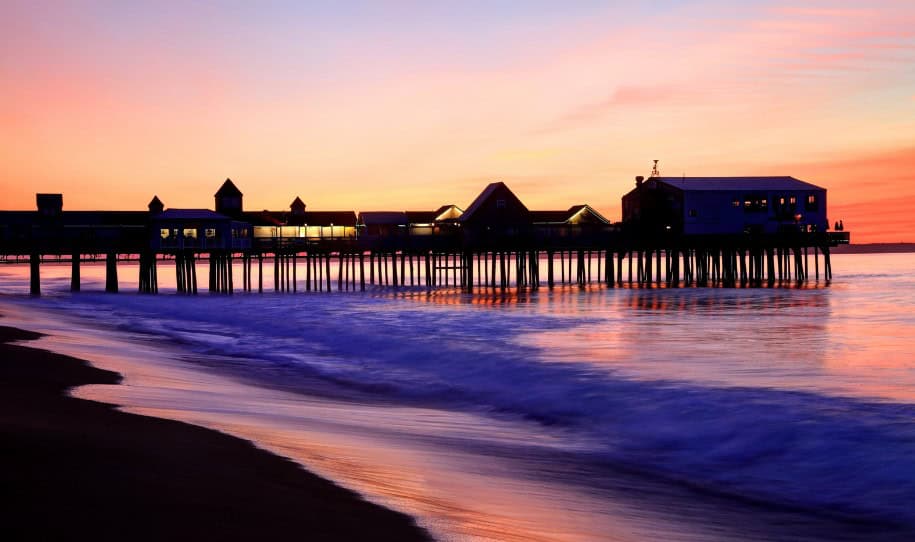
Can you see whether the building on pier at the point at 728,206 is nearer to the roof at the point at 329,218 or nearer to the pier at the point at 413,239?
the pier at the point at 413,239

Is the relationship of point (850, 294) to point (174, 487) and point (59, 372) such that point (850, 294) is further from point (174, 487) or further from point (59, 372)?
point (174, 487)

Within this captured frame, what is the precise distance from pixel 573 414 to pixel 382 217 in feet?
243

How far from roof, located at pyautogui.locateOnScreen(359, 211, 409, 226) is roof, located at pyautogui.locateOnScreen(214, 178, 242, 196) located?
1327 cm

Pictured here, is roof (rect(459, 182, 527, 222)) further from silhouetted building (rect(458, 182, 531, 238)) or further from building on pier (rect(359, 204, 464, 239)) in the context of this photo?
building on pier (rect(359, 204, 464, 239))

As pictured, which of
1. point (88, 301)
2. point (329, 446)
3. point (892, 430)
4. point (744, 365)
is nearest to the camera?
point (329, 446)

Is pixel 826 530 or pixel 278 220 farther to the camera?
pixel 278 220

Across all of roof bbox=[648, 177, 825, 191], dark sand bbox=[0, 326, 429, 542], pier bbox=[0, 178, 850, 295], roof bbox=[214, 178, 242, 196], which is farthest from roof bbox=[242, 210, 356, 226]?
dark sand bbox=[0, 326, 429, 542]

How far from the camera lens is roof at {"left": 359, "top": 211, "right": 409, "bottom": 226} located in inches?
3376

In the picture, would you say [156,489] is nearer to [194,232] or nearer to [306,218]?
[194,232]

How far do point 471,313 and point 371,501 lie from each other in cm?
3089

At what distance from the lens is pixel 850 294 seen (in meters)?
52.1

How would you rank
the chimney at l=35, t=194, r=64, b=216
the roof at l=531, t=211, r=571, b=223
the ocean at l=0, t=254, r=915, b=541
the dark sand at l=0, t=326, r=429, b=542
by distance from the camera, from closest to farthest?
the dark sand at l=0, t=326, r=429, b=542
the ocean at l=0, t=254, r=915, b=541
the chimney at l=35, t=194, r=64, b=216
the roof at l=531, t=211, r=571, b=223

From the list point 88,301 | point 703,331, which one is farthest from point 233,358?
point 88,301

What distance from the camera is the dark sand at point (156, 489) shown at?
16.2ft
